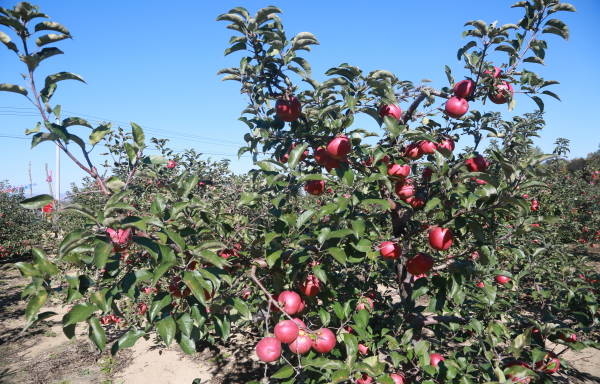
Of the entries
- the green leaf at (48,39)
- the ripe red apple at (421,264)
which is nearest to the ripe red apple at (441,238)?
the ripe red apple at (421,264)

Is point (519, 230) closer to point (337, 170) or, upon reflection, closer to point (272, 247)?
point (337, 170)

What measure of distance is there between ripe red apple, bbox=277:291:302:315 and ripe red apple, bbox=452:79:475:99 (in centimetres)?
153

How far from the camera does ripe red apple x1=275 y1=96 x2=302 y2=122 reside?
200 centimetres

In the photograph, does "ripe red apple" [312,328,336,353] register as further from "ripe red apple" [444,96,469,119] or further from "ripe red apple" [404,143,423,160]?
"ripe red apple" [444,96,469,119]

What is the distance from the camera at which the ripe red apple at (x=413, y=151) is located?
2.04 meters

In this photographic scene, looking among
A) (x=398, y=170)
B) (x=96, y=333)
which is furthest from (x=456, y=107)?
(x=96, y=333)

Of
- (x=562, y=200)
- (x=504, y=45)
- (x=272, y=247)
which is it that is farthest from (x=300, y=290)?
(x=562, y=200)

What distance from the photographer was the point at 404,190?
2020 mm

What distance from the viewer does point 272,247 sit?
5.79ft

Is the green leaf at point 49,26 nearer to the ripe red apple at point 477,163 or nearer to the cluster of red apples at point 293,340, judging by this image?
the cluster of red apples at point 293,340

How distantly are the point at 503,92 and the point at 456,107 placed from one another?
282 mm

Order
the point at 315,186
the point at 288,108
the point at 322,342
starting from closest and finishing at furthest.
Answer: the point at 322,342 < the point at 288,108 < the point at 315,186

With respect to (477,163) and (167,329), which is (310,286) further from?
(477,163)

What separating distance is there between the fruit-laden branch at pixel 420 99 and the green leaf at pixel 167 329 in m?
1.75
